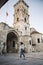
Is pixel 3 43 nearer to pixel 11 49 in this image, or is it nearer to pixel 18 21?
pixel 11 49

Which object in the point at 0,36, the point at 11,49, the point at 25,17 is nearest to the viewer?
the point at 0,36

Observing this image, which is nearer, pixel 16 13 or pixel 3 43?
pixel 3 43

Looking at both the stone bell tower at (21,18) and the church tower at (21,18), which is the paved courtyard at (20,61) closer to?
the stone bell tower at (21,18)

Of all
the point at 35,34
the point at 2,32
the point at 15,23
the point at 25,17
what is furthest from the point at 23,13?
the point at 2,32

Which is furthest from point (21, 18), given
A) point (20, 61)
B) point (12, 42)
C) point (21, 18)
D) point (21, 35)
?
point (20, 61)

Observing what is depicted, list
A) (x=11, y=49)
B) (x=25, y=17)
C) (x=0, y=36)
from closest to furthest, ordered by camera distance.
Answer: (x=0, y=36), (x=11, y=49), (x=25, y=17)

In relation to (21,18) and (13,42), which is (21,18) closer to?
(21,18)

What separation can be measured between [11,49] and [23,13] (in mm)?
10093

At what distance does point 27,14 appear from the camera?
110 feet

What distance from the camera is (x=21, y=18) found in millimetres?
31281

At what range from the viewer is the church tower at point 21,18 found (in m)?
31.1

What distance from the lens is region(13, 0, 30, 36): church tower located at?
3112 centimetres

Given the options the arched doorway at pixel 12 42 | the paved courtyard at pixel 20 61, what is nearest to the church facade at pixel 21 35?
the arched doorway at pixel 12 42

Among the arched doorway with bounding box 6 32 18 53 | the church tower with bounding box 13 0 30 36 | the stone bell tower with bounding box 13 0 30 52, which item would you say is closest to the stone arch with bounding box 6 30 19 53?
the arched doorway with bounding box 6 32 18 53
